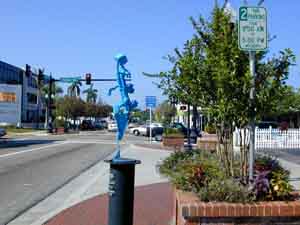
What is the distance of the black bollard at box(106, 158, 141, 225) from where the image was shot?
5.42m

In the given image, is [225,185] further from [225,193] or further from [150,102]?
[150,102]

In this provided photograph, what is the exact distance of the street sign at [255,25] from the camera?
19.1 ft

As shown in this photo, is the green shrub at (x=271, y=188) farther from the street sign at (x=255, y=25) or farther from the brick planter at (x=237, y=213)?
the street sign at (x=255, y=25)

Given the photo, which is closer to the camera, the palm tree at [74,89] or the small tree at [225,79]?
the small tree at [225,79]

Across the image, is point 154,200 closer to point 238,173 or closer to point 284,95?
point 238,173

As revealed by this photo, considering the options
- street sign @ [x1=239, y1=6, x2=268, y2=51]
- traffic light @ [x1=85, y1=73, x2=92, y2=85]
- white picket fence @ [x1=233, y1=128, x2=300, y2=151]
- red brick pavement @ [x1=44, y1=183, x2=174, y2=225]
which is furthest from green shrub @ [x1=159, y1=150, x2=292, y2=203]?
traffic light @ [x1=85, y1=73, x2=92, y2=85]

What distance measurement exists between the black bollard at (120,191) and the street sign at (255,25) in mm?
2217

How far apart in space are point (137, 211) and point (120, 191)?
9.83 ft

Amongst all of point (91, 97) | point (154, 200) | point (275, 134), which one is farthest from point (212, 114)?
point (91, 97)

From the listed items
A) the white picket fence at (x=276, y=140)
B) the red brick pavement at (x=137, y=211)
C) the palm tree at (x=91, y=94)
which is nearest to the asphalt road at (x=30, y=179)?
the red brick pavement at (x=137, y=211)

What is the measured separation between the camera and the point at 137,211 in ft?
27.1

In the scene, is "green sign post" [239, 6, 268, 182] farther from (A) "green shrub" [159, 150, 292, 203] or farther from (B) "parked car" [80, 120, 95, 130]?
(B) "parked car" [80, 120, 95, 130]

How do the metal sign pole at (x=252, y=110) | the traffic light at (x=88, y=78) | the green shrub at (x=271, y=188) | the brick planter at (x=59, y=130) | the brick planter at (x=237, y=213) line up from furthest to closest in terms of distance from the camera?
1. the brick planter at (x=59, y=130)
2. the traffic light at (x=88, y=78)
3. the metal sign pole at (x=252, y=110)
4. the green shrub at (x=271, y=188)
5. the brick planter at (x=237, y=213)

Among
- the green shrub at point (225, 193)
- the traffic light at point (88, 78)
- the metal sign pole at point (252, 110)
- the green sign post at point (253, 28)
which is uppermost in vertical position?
the traffic light at point (88, 78)
